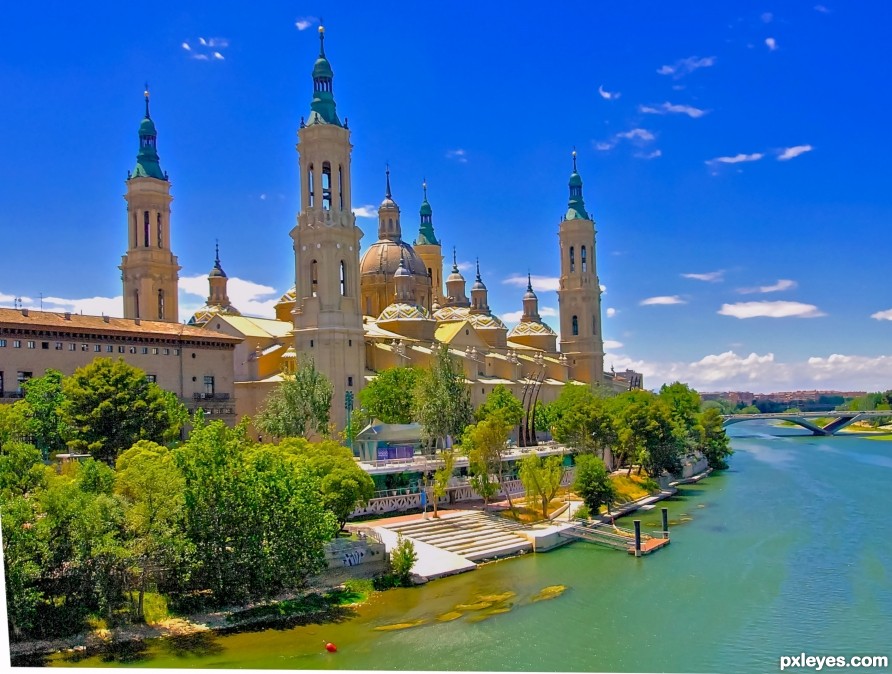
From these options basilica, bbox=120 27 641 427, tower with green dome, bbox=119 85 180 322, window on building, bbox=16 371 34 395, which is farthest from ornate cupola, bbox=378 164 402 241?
window on building, bbox=16 371 34 395

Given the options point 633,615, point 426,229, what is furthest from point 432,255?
point 633,615

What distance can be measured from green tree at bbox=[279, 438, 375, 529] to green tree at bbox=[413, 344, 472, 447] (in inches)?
586

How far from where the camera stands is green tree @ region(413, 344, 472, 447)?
4750 cm

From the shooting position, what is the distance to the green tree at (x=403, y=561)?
2912cm

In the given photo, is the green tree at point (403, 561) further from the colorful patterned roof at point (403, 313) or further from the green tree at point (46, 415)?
the colorful patterned roof at point (403, 313)

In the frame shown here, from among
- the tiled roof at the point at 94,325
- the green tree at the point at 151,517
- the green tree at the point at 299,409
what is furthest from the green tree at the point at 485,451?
the tiled roof at the point at 94,325

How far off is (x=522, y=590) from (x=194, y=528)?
34.4ft

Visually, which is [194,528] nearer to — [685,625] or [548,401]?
[685,625]

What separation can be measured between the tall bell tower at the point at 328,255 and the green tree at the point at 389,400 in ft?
6.52

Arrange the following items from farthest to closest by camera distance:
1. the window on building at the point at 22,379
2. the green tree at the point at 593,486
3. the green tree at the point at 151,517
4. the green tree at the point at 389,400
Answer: the green tree at the point at 389,400 < the window on building at the point at 22,379 < the green tree at the point at 593,486 < the green tree at the point at 151,517

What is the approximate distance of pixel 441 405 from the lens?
47781mm

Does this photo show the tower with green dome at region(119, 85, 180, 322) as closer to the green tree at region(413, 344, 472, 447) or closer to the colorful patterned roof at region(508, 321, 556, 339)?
the green tree at region(413, 344, 472, 447)

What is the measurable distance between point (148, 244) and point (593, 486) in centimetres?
3862

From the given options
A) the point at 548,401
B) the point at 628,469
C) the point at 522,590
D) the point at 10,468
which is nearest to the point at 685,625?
the point at 522,590
